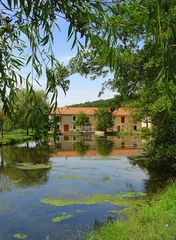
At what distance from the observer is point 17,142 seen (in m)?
39.3

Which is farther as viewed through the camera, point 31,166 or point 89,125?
point 89,125

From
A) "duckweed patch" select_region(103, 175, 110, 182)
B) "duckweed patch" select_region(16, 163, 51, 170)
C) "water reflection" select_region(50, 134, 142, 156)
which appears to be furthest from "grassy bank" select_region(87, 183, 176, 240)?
"water reflection" select_region(50, 134, 142, 156)

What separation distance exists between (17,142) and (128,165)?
18.8 meters

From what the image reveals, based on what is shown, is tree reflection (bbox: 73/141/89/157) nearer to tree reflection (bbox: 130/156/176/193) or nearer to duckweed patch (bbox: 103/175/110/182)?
tree reflection (bbox: 130/156/176/193)

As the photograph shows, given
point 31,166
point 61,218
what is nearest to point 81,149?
point 31,166

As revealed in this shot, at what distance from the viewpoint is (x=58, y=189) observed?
15.3 meters

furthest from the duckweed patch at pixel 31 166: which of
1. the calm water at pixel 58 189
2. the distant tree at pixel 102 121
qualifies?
the distant tree at pixel 102 121

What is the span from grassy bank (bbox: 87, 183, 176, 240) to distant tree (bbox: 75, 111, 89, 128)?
5624cm

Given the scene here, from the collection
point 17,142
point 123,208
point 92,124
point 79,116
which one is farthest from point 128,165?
point 92,124

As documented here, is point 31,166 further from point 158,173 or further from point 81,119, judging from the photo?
point 81,119

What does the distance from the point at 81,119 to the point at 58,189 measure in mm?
51985

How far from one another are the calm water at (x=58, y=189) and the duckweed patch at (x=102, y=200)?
309 mm

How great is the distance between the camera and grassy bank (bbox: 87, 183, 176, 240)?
6.91m

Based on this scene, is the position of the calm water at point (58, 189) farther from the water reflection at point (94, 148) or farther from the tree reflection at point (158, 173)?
the water reflection at point (94, 148)
